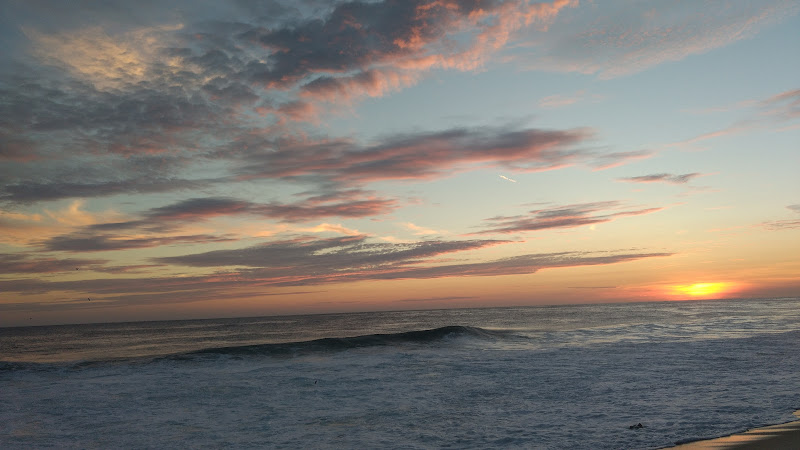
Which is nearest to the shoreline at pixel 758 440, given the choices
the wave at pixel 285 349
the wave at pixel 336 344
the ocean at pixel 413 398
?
the ocean at pixel 413 398

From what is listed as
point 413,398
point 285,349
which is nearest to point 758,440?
point 413,398

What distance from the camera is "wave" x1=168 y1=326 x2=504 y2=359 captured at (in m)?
28.0

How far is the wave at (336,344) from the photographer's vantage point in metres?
28.0

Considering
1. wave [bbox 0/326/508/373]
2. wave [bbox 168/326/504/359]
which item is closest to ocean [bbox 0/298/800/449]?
wave [bbox 0/326/508/373]

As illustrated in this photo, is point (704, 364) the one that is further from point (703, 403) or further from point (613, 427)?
point (613, 427)

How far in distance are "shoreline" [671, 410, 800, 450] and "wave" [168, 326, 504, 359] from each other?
22843 millimetres

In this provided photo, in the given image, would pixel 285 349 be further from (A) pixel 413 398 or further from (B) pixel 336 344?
(A) pixel 413 398

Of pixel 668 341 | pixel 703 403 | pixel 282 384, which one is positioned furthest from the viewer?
pixel 668 341

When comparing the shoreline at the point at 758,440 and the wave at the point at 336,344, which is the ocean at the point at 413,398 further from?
the wave at the point at 336,344

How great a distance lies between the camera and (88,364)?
25.1 metres

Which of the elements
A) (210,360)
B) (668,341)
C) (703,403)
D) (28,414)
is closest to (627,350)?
(668,341)

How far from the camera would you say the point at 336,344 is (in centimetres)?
3216

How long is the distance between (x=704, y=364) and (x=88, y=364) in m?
30.5

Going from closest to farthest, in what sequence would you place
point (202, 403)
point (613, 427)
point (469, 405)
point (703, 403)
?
point (613, 427)
point (703, 403)
point (469, 405)
point (202, 403)
